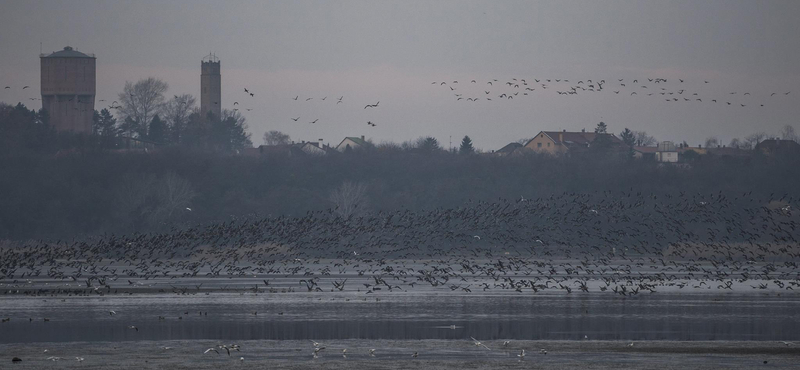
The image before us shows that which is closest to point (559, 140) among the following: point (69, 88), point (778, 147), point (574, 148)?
point (574, 148)

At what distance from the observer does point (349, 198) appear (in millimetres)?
109062

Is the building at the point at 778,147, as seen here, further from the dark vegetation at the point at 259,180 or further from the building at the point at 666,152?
the building at the point at 666,152

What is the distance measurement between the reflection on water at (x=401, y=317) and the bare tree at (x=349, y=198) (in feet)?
202

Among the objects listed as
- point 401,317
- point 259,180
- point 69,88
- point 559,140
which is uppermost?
point 69,88

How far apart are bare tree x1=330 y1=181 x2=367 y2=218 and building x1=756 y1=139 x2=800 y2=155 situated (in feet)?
151

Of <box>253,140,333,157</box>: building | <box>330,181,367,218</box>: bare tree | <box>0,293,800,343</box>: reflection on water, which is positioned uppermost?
<box>253,140,333,157</box>: building

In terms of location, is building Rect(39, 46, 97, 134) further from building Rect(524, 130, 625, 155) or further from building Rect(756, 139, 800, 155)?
building Rect(756, 139, 800, 155)

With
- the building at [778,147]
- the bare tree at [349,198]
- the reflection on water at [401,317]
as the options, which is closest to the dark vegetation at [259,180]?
the bare tree at [349,198]

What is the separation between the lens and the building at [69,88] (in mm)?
136750

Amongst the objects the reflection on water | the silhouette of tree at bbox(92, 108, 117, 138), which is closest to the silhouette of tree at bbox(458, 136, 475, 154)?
the silhouette of tree at bbox(92, 108, 117, 138)

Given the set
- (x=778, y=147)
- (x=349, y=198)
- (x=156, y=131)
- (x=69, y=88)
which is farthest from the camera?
(x=156, y=131)

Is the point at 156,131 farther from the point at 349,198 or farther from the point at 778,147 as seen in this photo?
the point at 778,147

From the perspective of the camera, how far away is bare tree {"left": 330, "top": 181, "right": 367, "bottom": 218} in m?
105

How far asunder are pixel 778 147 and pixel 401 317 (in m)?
103
